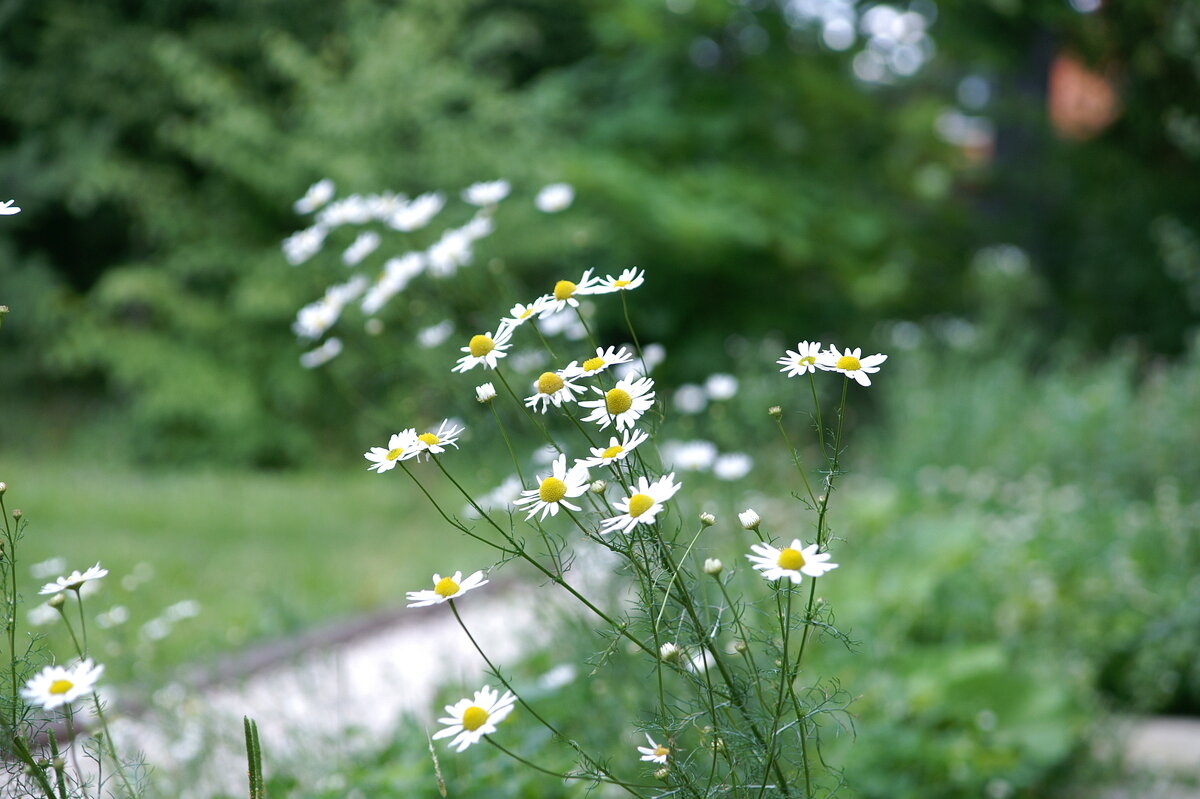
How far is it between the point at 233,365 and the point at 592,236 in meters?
2.58

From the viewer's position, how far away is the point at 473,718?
988 mm

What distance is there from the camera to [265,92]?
689 centimetres

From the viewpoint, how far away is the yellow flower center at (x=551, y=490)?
1002 mm

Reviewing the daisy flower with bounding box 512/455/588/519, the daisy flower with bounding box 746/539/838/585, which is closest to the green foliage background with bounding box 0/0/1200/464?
the daisy flower with bounding box 512/455/588/519

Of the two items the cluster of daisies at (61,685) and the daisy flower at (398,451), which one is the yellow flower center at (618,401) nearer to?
the daisy flower at (398,451)

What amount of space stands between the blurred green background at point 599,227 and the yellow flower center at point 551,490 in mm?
2754

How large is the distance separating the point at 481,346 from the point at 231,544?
12.6 ft

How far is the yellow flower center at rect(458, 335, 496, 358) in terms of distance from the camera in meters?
1.08

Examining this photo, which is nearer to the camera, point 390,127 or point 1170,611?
point 1170,611

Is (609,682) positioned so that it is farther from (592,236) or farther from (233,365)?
(233,365)

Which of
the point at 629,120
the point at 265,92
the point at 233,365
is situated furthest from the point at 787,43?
the point at 233,365

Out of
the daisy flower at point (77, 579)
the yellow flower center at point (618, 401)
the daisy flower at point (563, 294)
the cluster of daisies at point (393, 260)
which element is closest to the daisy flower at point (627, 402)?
the yellow flower center at point (618, 401)

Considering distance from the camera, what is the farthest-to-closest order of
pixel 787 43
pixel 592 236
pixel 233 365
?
pixel 787 43
pixel 233 365
pixel 592 236

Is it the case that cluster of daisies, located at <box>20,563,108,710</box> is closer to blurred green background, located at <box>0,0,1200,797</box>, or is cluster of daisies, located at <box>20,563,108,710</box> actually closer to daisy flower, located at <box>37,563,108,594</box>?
daisy flower, located at <box>37,563,108,594</box>
